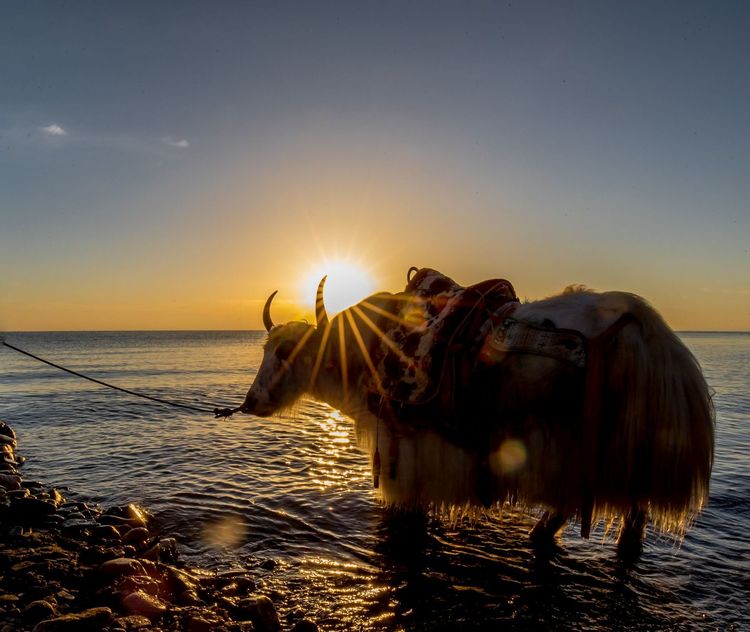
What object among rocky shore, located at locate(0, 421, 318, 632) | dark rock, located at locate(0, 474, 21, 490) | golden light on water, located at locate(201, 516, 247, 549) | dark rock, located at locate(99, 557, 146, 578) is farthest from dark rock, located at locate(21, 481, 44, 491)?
dark rock, located at locate(99, 557, 146, 578)

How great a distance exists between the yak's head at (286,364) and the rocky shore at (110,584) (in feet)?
4.87

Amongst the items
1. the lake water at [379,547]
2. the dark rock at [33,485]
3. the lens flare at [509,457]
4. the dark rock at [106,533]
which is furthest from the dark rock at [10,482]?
the lens flare at [509,457]

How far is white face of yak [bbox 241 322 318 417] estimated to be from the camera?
487cm

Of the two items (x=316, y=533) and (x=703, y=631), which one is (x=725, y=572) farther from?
(x=316, y=533)

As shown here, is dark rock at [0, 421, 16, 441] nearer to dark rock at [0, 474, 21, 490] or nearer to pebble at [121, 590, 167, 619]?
dark rock at [0, 474, 21, 490]

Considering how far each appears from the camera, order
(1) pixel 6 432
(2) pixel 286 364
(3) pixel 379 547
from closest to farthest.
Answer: (3) pixel 379 547
(2) pixel 286 364
(1) pixel 6 432

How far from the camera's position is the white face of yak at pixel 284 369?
487 cm

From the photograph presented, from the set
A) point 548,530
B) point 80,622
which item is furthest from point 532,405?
point 80,622

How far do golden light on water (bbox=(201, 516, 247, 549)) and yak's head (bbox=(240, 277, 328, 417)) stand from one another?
1.11m

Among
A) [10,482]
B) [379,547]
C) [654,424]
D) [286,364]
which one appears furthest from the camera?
[10,482]

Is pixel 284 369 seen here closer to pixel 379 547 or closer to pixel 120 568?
pixel 379 547

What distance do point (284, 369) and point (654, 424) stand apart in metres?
3.22

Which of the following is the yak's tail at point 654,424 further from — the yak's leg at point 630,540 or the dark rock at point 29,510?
the dark rock at point 29,510

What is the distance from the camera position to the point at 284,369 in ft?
16.1
